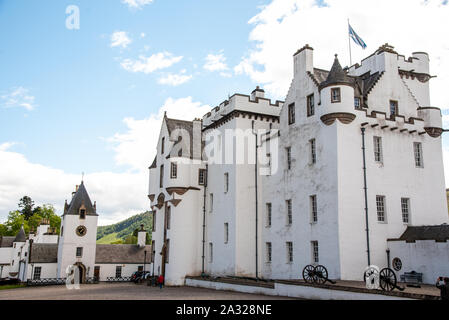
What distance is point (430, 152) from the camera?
95.9ft

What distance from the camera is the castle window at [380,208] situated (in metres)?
26.5

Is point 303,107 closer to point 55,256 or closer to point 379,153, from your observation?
point 379,153

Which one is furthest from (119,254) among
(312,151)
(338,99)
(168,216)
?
(338,99)

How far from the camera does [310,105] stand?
2961 cm

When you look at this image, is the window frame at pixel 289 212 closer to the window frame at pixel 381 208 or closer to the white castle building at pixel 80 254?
the window frame at pixel 381 208

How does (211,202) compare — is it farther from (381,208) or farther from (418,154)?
(418,154)

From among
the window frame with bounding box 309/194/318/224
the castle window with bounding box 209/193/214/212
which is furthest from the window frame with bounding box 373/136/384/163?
the castle window with bounding box 209/193/214/212

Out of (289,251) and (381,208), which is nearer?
(381,208)

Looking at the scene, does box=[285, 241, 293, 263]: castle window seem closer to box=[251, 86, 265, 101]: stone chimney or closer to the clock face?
box=[251, 86, 265, 101]: stone chimney

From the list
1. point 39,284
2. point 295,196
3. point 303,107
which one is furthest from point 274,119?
point 39,284

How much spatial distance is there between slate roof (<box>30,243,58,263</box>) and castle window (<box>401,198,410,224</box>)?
4570 cm

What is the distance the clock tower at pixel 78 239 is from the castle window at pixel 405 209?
128 ft

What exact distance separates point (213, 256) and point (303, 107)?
15.5m

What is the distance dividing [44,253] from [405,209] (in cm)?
4822
